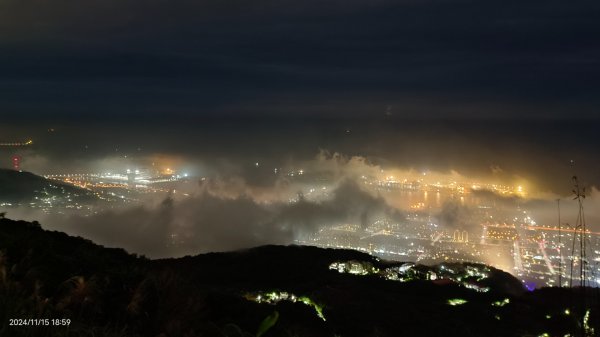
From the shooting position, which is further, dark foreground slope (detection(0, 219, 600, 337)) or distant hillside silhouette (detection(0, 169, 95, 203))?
distant hillside silhouette (detection(0, 169, 95, 203))

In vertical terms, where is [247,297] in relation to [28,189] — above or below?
below

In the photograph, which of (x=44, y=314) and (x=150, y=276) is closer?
(x=44, y=314)

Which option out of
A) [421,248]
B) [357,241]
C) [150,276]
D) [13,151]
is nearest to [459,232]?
[421,248]

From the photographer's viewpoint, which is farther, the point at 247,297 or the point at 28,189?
the point at 28,189

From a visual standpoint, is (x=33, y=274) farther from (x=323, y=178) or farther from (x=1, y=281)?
(x=323, y=178)

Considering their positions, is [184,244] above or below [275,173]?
below

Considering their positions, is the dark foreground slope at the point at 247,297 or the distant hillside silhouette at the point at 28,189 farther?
the distant hillside silhouette at the point at 28,189

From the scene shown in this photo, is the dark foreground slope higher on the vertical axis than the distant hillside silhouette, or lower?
lower

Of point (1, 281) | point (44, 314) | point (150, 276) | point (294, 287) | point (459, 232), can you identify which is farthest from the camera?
point (459, 232)
